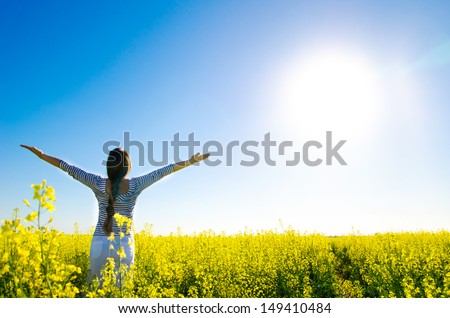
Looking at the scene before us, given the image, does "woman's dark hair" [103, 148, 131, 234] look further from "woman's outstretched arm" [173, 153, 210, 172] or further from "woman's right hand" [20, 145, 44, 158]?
"woman's right hand" [20, 145, 44, 158]

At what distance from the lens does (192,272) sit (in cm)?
722

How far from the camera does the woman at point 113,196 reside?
4.07 metres

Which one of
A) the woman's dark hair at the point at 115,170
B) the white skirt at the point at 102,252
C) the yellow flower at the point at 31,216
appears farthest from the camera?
the woman's dark hair at the point at 115,170

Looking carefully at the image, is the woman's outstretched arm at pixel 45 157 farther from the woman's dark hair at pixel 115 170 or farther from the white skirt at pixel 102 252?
the white skirt at pixel 102 252

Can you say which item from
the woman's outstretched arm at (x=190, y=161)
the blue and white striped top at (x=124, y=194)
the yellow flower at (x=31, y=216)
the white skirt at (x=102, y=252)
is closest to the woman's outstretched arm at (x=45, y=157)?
the blue and white striped top at (x=124, y=194)

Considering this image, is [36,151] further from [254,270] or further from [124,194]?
[254,270]

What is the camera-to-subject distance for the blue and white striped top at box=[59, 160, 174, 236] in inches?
165

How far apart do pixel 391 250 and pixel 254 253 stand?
4.45 meters

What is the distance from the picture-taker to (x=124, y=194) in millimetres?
4195

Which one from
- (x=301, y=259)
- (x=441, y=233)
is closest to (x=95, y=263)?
(x=301, y=259)

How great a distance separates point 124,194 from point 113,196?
0.13m

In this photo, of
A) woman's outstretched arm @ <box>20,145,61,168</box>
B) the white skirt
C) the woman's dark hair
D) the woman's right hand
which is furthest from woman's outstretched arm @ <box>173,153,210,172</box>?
the woman's right hand

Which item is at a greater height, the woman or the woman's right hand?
the woman's right hand
